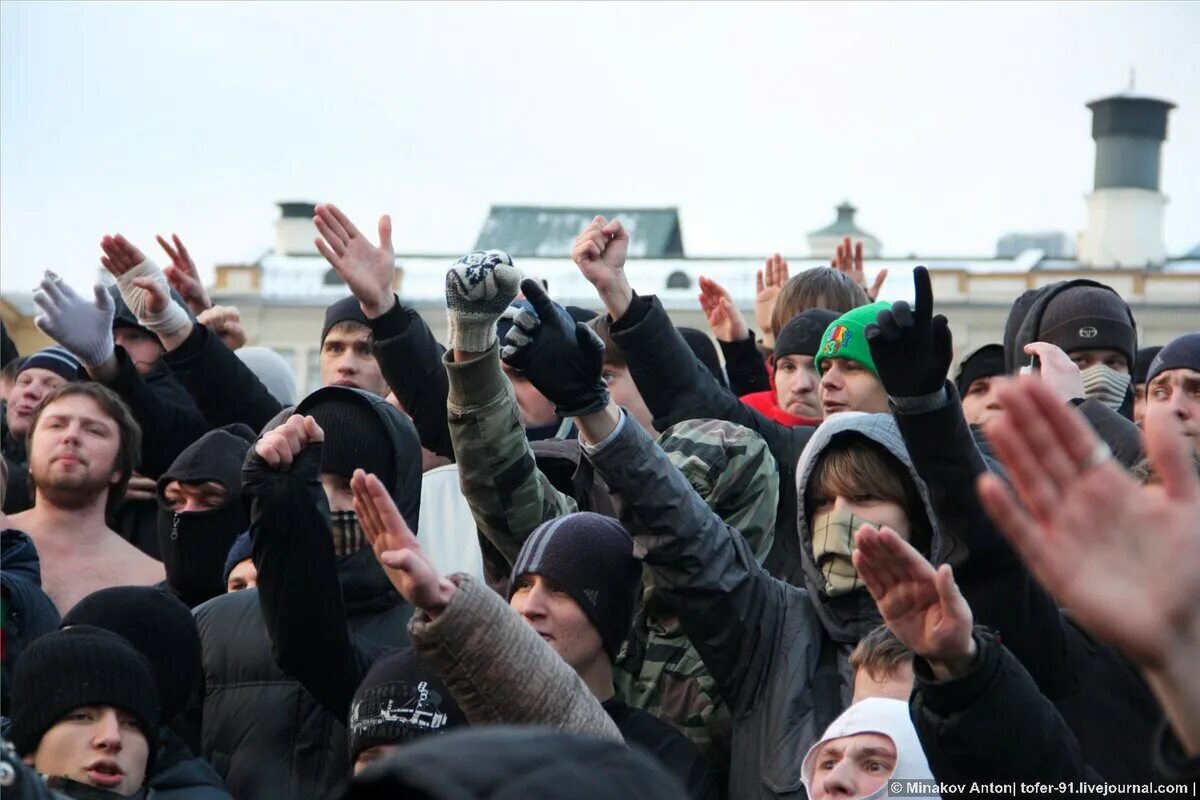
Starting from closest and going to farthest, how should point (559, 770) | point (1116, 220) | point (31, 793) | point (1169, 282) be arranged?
point (559, 770), point (31, 793), point (1169, 282), point (1116, 220)

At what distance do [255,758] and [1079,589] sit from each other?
3092mm

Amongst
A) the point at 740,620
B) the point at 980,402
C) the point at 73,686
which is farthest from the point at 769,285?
the point at 73,686

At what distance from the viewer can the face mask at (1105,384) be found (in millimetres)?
6797

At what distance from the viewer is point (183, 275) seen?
9023 mm

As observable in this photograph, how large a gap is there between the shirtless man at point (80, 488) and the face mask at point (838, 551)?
104 inches

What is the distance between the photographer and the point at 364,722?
4969mm

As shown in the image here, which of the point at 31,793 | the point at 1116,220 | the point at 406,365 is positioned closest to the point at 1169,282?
the point at 1116,220

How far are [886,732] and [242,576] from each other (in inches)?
93.4

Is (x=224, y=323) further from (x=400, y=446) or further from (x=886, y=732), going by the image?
(x=886, y=732)

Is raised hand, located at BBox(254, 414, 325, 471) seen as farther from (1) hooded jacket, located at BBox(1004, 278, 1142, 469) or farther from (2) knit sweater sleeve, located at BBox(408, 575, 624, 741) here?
(1) hooded jacket, located at BBox(1004, 278, 1142, 469)

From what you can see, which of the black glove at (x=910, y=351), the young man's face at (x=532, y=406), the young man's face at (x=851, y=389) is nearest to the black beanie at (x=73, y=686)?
the black glove at (x=910, y=351)

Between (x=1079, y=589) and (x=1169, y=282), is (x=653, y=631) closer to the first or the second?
(x=1079, y=589)

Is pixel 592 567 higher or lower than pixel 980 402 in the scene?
higher

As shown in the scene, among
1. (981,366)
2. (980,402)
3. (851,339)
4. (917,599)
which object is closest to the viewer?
(917,599)
